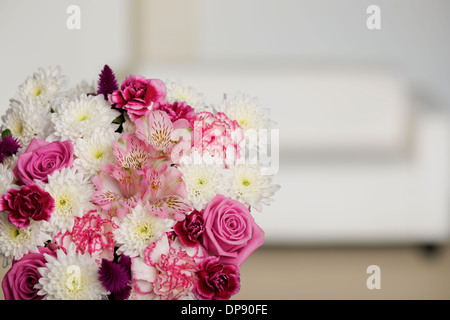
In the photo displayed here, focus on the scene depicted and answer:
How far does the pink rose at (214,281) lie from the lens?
24.4 inches

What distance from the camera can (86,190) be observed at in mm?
639

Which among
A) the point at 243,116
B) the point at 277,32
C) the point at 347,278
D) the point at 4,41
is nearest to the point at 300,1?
the point at 277,32

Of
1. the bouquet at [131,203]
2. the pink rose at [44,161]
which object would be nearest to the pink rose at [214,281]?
the bouquet at [131,203]

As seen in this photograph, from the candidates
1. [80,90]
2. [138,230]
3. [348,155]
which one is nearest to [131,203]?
[138,230]

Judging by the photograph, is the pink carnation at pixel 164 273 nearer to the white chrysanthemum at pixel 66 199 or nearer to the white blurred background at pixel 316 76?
the white chrysanthemum at pixel 66 199

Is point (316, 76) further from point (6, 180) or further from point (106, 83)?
point (6, 180)

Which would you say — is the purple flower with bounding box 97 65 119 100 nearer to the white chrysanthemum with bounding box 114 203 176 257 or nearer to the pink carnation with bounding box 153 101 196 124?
the pink carnation with bounding box 153 101 196 124

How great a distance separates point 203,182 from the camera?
0.66 metres

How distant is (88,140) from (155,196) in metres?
0.13

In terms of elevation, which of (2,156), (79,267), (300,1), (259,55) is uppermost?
(300,1)

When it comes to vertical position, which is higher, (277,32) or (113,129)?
(277,32)

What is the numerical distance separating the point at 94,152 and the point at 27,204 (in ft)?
0.35

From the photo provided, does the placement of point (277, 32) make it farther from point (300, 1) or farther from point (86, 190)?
point (86, 190)

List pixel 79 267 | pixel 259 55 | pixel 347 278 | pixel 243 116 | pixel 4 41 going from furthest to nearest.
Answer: pixel 259 55 → pixel 4 41 → pixel 347 278 → pixel 243 116 → pixel 79 267
